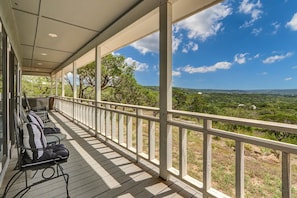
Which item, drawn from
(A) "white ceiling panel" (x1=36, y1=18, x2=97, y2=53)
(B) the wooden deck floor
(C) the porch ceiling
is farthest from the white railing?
(A) "white ceiling panel" (x1=36, y1=18, x2=97, y2=53)

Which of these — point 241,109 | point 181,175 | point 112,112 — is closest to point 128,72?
point 112,112

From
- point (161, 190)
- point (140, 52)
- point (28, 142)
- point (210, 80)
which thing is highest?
point (140, 52)

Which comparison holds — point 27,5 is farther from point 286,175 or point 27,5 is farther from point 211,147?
point 286,175

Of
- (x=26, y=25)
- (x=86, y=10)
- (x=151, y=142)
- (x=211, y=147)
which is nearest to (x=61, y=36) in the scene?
(x=26, y=25)

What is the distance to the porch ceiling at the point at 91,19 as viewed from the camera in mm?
2764

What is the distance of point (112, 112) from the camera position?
3811mm

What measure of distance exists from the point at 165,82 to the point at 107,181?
4.94 feet

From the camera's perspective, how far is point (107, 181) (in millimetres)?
2371

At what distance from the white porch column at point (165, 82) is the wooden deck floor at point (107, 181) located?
264 mm

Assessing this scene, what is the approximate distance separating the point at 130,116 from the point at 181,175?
54.0 inches

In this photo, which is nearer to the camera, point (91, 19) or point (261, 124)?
point (261, 124)

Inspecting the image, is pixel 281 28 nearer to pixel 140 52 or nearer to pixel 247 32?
pixel 247 32

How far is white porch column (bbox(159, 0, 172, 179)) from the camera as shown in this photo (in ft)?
7.84

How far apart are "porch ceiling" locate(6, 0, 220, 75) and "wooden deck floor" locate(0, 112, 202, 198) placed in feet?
7.65
